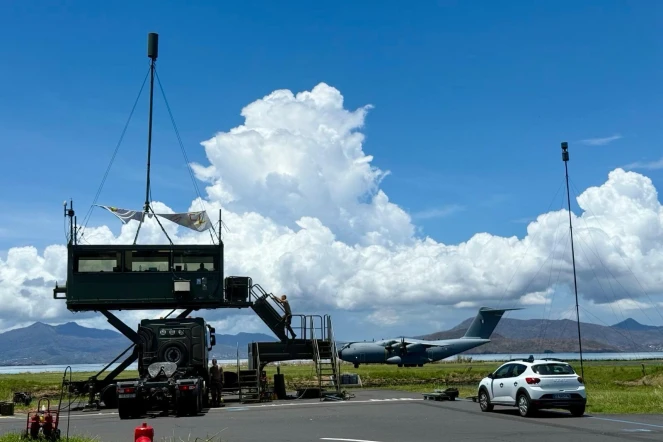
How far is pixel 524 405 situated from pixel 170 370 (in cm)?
1207

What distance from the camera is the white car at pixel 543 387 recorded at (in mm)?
21750

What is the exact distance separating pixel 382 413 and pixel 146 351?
10.1m

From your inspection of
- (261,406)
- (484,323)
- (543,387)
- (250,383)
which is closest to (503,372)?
(543,387)

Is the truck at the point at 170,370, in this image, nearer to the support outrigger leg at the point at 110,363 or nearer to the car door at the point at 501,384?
the support outrigger leg at the point at 110,363

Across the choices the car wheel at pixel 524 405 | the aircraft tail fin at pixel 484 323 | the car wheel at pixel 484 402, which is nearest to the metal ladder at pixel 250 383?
the car wheel at pixel 484 402

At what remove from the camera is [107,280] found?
33.0 m

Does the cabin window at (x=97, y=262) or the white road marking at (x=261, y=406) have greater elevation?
the cabin window at (x=97, y=262)

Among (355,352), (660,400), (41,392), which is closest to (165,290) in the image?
(41,392)

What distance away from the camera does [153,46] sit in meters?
36.0

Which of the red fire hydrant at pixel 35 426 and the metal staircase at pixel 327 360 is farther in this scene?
the metal staircase at pixel 327 360

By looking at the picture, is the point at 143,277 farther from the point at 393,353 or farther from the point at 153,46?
the point at 393,353

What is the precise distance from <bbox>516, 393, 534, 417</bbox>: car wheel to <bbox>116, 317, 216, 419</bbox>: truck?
10497 mm

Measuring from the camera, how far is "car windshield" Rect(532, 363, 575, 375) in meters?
22.1

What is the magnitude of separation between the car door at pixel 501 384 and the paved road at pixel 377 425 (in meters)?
0.50
